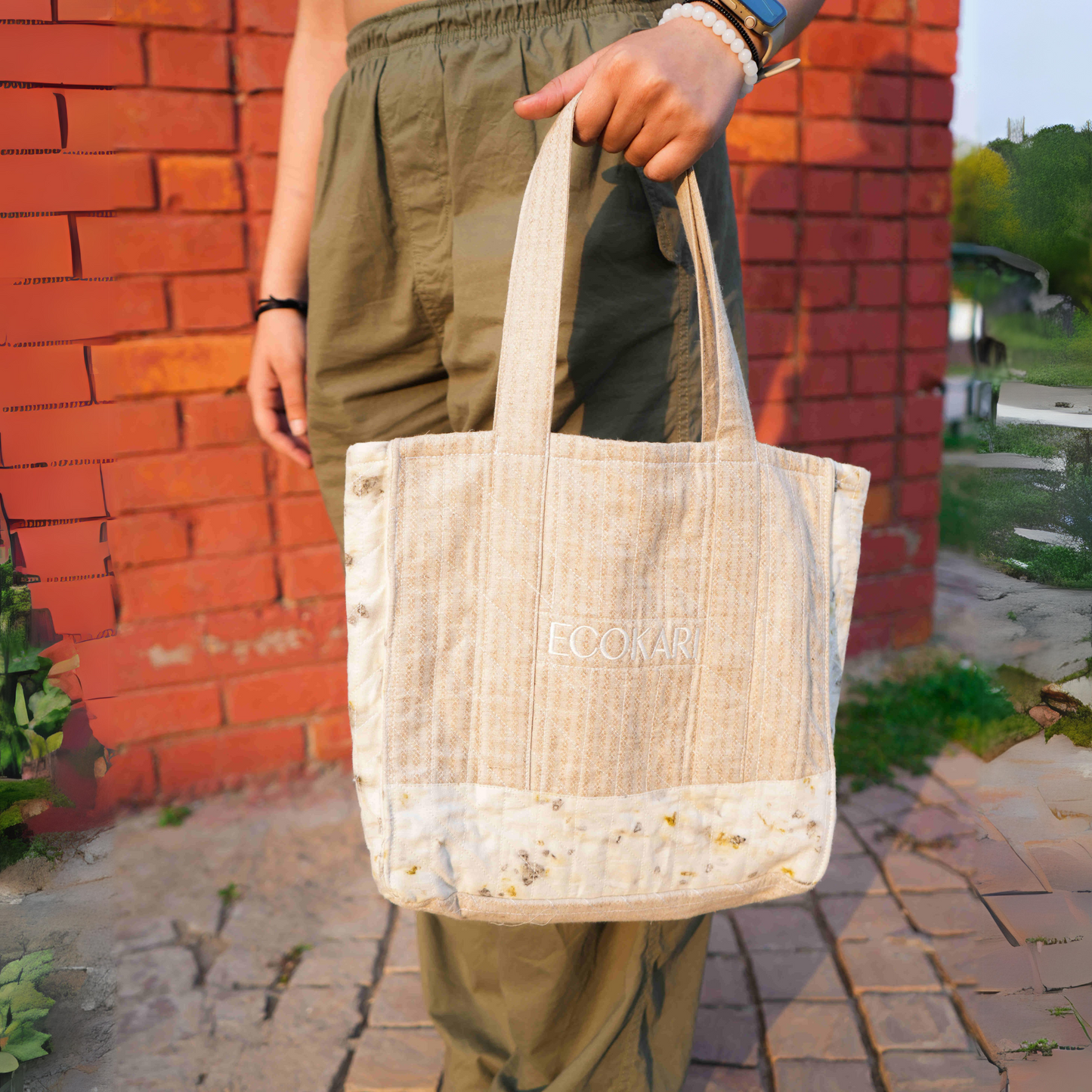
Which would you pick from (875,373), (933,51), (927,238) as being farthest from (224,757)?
(933,51)

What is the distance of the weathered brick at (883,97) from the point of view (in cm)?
226

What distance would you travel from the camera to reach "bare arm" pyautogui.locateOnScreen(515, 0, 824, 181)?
0.77 metres

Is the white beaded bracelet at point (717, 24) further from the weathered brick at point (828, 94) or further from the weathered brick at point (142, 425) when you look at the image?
the weathered brick at point (828, 94)

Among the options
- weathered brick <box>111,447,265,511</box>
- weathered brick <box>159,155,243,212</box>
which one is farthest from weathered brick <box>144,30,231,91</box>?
weathered brick <box>111,447,265,511</box>

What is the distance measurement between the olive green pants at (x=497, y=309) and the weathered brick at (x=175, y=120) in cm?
94

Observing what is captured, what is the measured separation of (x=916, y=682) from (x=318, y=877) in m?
1.86

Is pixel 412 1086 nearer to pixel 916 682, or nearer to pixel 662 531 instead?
pixel 662 531

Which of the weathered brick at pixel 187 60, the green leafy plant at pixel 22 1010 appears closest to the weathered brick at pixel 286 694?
the green leafy plant at pixel 22 1010

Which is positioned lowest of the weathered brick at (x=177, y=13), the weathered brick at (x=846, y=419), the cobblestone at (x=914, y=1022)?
the cobblestone at (x=914, y=1022)

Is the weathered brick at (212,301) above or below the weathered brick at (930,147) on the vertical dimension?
below

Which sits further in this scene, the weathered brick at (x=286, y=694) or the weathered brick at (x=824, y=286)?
the weathered brick at (x=824, y=286)

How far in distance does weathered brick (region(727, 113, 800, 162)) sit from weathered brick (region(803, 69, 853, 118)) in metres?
0.08

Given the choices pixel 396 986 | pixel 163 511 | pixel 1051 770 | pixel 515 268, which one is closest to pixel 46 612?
pixel 163 511

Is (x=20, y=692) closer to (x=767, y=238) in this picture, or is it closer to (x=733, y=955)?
(x=733, y=955)
